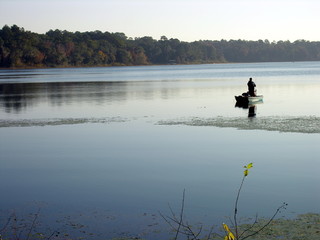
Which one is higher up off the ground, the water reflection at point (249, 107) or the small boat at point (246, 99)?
the small boat at point (246, 99)

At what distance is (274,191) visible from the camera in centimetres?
1155

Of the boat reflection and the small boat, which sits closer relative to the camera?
the boat reflection

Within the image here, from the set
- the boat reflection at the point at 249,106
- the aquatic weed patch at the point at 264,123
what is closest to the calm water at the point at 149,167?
the aquatic weed patch at the point at 264,123

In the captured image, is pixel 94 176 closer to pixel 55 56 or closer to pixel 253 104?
pixel 253 104

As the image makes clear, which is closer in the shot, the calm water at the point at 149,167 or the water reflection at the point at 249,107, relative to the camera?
the calm water at the point at 149,167

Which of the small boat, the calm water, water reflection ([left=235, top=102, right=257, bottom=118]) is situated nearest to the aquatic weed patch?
the calm water

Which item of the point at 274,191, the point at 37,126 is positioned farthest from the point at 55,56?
the point at 274,191

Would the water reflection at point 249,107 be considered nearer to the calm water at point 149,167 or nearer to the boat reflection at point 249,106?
the boat reflection at point 249,106

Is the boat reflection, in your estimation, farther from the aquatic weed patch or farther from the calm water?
the aquatic weed patch

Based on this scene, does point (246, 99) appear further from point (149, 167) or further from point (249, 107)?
point (149, 167)

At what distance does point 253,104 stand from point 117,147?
55.1 ft

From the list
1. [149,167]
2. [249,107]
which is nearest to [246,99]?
[249,107]

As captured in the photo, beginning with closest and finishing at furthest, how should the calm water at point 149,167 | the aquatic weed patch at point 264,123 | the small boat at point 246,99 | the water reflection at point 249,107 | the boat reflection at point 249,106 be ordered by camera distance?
the calm water at point 149,167 < the aquatic weed patch at point 264,123 < the water reflection at point 249,107 < the boat reflection at point 249,106 < the small boat at point 246,99

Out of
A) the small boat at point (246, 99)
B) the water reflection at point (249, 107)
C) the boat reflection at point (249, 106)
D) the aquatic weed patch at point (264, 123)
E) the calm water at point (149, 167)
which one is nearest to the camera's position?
the calm water at point (149, 167)
